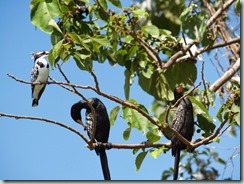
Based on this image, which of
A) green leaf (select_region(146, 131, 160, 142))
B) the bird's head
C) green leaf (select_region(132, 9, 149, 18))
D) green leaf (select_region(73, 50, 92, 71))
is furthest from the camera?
the bird's head

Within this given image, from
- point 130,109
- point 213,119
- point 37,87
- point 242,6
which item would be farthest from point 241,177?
point 37,87

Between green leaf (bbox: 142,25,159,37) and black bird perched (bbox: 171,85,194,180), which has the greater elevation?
green leaf (bbox: 142,25,159,37)

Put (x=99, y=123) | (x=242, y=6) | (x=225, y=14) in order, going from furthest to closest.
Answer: (x=225, y=14)
(x=242, y=6)
(x=99, y=123)

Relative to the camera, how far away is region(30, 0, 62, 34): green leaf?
3.84 meters

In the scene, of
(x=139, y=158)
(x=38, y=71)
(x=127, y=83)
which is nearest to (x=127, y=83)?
(x=127, y=83)

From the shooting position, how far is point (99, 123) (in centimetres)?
414

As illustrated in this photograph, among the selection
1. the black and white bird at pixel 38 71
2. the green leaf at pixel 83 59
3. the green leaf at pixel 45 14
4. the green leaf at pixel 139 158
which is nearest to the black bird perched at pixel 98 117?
the green leaf at pixel 139 158

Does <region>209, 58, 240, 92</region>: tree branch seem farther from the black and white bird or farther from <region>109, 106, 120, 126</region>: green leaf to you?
the black and white bird

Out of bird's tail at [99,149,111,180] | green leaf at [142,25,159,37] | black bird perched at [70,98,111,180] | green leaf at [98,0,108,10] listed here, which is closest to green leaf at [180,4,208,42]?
green leaf at [142,25,159,37]

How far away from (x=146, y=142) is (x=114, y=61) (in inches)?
39.0

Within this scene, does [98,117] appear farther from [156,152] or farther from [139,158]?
[156,152]

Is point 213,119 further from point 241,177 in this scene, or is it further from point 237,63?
point 237,63

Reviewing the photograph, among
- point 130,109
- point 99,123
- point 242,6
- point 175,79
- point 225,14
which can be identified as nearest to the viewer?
point 130,109

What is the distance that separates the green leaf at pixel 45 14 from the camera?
384 cm
